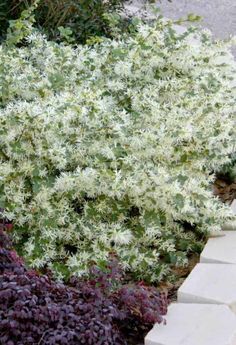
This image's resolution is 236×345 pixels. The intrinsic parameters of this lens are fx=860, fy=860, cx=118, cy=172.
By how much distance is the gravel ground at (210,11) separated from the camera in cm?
788

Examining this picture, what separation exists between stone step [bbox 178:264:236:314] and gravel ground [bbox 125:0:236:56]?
14.5 feet

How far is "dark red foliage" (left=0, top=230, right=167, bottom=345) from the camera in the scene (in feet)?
9.27

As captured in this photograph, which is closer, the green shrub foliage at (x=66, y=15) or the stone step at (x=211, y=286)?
the stone step at (x=211, y=286)

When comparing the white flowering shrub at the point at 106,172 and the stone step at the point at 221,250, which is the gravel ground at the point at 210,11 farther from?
the stone step at the point at 221,250

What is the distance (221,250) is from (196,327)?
71 centimetres

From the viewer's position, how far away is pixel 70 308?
2.89 m

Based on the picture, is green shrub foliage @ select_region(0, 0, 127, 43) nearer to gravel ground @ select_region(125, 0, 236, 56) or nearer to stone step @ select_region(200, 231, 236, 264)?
gravel ground @ select_region(125, 0, 236, 56)

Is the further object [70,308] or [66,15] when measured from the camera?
[66,15]

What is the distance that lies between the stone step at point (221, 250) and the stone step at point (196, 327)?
1.38 ft

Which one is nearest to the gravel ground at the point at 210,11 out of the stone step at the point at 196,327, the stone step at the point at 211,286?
the stone step at the point at 211,286

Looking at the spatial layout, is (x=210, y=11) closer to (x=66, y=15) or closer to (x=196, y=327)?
(x=66, y=15)

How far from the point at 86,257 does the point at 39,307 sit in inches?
26.2

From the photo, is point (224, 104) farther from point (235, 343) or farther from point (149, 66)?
point (235, 343)

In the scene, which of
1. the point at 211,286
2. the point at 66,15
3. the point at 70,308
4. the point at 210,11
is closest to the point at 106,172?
the point at 211,286
